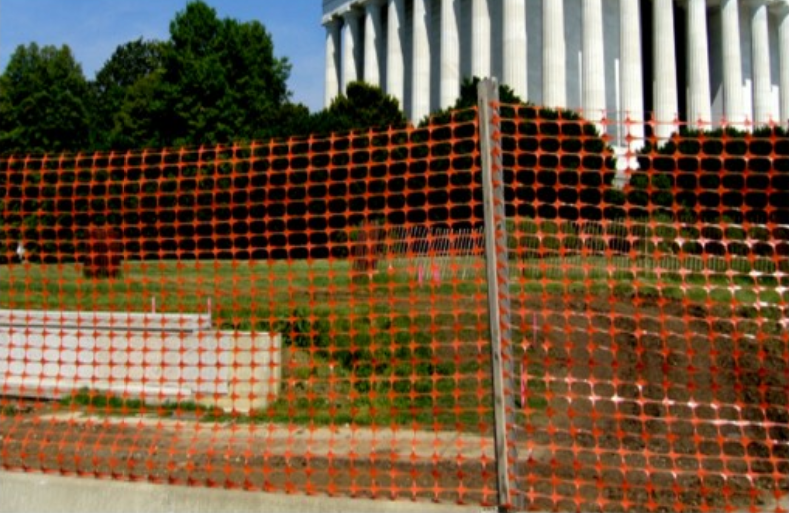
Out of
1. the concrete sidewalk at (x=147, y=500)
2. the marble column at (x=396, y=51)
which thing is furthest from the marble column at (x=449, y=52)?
the concrete sidewalk at (x=147, y=500)

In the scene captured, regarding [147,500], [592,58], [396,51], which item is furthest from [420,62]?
[147,500]

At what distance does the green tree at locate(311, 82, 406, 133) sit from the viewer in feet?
117

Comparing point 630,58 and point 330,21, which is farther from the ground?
point 330,21

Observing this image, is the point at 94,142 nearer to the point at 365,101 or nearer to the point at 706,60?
the point at 365,101

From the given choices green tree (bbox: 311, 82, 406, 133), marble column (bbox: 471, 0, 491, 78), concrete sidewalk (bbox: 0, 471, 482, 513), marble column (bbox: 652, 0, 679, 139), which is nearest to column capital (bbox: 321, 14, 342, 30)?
marble column (bbox: 471, 0, 491, 78)

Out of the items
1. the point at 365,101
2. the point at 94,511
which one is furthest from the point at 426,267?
the point at 365,101

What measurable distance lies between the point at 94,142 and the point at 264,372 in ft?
143

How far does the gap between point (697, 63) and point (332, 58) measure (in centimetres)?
2275

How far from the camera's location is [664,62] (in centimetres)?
3862

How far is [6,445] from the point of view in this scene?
7812mm

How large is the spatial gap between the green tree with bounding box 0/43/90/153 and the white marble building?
1830 centimetres

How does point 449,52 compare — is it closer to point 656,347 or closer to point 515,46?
point 515,46

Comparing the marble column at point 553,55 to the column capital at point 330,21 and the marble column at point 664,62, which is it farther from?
the column capital at point 330,21

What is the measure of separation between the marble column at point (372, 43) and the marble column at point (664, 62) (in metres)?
16.2
